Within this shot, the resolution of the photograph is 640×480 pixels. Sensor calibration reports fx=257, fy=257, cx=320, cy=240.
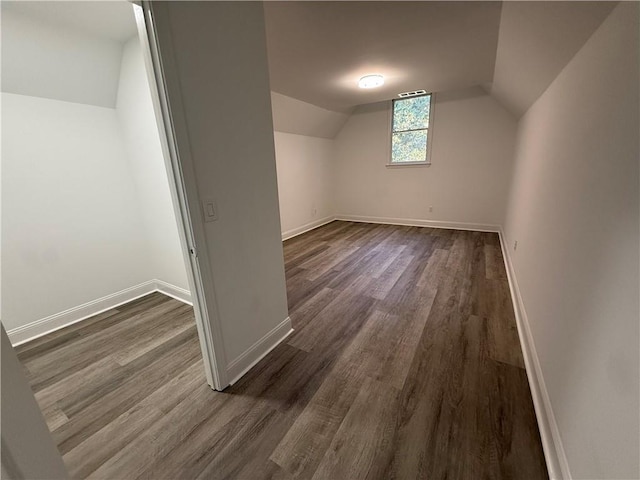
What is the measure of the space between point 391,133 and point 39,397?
5.62 meters

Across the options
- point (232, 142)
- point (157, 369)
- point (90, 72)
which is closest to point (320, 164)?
point (90, 72)

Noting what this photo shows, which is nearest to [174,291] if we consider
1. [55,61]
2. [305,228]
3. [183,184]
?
[183,184]

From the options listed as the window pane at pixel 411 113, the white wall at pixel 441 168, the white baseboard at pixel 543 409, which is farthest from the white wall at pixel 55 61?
the window pane at pixel 411 113

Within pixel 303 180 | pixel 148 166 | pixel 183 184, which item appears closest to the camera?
pixel 183 184

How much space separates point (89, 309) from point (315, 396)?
235 centimetres

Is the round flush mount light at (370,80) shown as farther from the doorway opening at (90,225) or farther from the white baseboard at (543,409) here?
the white baseboard at (543,409)

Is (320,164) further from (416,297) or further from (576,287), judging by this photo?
(576,287)

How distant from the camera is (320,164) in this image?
545 centimetres

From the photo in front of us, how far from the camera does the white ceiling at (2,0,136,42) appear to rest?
4.97 feet

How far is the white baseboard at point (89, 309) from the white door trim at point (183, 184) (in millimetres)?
1254

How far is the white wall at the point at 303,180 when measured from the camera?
14.9 ft

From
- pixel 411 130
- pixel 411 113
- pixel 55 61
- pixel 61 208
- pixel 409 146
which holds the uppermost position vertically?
pixel 411 113

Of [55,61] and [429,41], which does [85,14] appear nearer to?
[55,61]

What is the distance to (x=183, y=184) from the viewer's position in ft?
4.01
